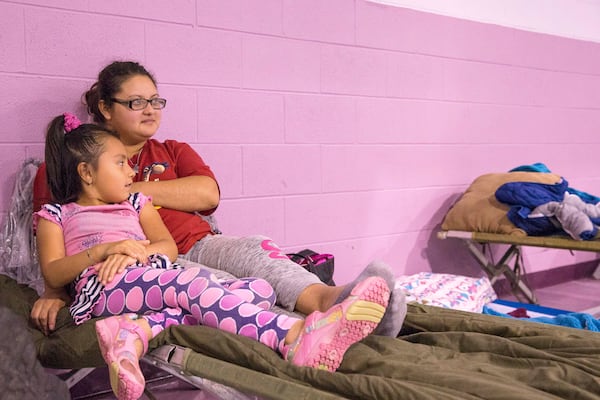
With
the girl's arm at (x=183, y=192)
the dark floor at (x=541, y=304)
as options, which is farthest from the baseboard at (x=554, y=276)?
the girl's arm at (x=183, y=192)

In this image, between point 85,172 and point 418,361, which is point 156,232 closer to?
point 85,172

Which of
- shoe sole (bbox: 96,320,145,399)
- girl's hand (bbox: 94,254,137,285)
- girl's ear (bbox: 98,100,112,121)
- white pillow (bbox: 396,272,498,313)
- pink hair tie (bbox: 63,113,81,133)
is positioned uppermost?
girl's ear (bbox: 98,100,112,121)

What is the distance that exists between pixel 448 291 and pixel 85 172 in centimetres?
172

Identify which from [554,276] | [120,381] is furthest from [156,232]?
[554,276]

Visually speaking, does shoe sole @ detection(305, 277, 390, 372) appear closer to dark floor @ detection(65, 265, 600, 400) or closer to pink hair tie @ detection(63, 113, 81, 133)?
dark floor @ detection(65, 265, 600, 400)

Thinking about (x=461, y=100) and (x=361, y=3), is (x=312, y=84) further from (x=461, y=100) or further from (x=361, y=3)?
(x=461, y=100)

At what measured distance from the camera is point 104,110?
2320mm

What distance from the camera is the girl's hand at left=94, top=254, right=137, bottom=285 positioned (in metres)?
1.72

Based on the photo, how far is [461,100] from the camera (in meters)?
3.78

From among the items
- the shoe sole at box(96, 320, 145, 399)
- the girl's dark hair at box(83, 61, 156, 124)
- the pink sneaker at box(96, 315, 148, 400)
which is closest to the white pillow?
the girl's dark hair at box(83, 61, 156, 124)

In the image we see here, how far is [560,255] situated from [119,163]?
11.0 ft

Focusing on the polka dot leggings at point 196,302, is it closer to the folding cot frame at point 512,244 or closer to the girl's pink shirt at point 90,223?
the girl's pink shirt at point 90,223

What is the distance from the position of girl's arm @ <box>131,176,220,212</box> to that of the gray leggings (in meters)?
0.12

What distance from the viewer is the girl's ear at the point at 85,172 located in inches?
76.5
